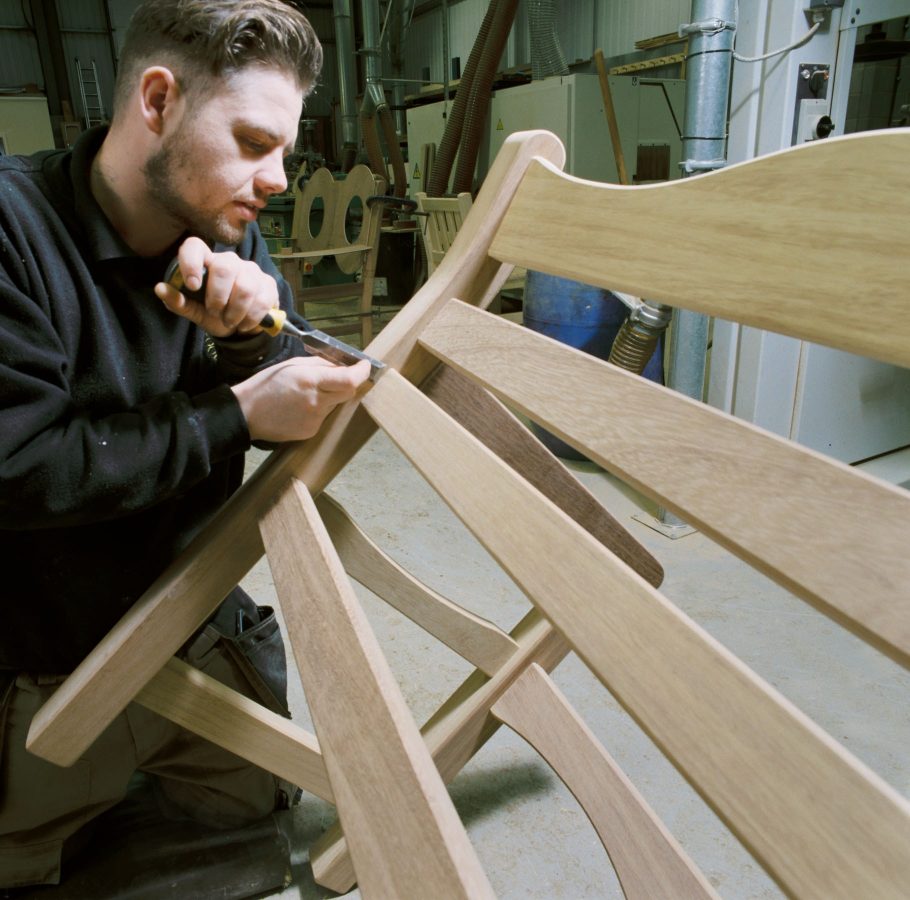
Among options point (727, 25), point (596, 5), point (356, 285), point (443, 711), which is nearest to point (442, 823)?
point (443, 711)

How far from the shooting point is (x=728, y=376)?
2.11 m

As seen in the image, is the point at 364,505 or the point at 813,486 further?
the point at 364,505

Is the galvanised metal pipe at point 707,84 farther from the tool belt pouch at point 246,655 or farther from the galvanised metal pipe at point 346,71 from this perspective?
the galvanised metal pipe at point 346,71

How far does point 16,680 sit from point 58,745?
0.85 ft

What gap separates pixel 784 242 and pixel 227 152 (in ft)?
1.83

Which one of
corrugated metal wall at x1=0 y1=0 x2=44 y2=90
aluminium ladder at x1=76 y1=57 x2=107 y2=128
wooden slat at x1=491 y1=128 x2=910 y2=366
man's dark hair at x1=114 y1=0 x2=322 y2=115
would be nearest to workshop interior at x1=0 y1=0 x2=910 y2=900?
wooden slat at x1=491 y1=128 x2=910 y2=366

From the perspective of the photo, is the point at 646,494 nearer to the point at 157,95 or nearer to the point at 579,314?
the point at 157,95

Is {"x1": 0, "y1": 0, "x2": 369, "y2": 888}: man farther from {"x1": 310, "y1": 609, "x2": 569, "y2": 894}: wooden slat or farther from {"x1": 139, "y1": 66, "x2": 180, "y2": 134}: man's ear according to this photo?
{"x1": 310, "y1": 609, "x2": 569, "y2": 894}: wooden slat

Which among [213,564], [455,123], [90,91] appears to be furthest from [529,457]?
[90,91]

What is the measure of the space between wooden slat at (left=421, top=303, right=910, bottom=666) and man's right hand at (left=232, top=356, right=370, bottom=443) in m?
0.21

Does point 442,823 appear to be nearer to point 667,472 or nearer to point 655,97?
point 667,472

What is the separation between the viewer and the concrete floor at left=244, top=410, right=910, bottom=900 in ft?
3.65

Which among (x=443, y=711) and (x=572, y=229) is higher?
(x=572, y=229)

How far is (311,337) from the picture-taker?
763 mm
